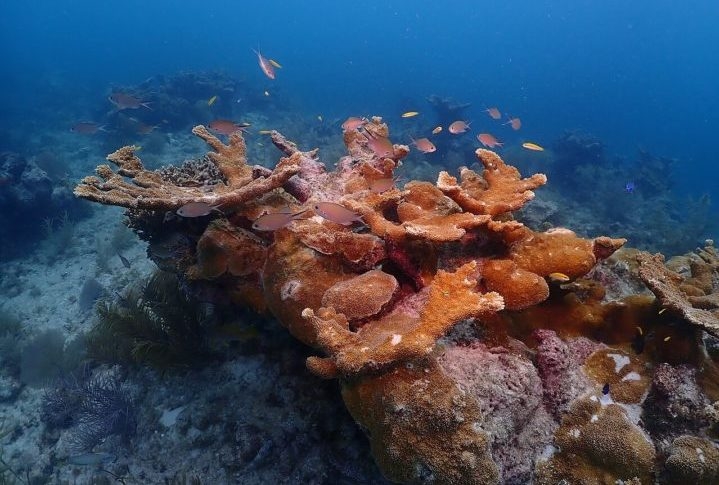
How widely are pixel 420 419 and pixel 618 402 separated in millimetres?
1580

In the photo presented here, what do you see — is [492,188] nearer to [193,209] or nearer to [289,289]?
[289,289]

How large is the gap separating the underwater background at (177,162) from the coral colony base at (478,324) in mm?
1267

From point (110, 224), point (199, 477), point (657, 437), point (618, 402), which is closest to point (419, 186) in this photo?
point (618, 402)

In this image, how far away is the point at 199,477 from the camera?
4.11 metres

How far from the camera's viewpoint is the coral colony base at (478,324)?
8.25ft

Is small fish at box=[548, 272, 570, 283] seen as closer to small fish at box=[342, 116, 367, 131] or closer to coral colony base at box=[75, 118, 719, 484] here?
coral colony base at box=[75, 118, 719, 484]

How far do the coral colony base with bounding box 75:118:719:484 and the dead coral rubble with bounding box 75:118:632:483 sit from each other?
1cm

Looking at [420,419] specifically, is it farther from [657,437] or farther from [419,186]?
[419,186]

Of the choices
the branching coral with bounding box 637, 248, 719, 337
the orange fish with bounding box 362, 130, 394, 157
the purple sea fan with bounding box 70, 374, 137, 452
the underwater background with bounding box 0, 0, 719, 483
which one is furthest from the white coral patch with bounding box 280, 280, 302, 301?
the purple sea fan with bounding box 70, 374, 137, 452

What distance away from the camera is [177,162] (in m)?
16.5

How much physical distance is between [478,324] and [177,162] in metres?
16.3

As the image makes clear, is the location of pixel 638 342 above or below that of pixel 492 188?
below

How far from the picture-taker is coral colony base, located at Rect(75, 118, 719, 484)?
2516mm

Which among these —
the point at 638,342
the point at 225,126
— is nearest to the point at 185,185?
the point at 225,126
